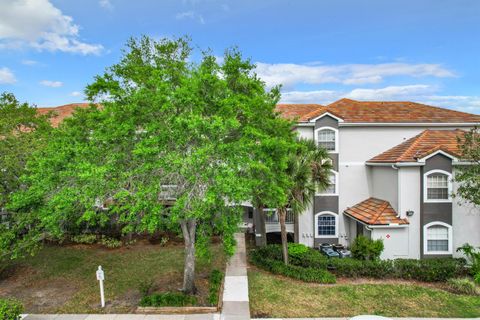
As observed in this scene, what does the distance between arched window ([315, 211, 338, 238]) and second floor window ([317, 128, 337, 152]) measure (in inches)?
184

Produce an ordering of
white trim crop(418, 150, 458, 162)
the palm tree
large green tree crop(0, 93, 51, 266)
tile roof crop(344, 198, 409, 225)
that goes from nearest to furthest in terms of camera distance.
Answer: large green tree crop(0, 93, 51, 266), the palm tree, white trim crop(418, 150, 458, 162), tile roof crop(344, 198, 409, 225)

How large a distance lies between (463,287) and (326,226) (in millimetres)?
8443

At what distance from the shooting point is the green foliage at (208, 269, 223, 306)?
1126 cm

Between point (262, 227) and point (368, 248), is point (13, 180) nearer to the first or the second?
point (262, 227)

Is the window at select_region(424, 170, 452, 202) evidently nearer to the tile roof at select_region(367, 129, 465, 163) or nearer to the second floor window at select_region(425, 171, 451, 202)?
the second floor window at select_region(425, 171, 451, 202)

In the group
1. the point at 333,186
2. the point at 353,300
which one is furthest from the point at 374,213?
the point at 353,300

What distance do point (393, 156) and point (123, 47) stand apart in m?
19.0

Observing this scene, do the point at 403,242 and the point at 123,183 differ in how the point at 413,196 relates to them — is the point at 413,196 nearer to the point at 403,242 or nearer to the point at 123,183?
the point at 403,242

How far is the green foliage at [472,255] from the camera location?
1452cm

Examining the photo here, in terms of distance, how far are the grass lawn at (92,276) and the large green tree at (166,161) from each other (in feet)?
9.04

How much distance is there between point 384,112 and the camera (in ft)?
70.5

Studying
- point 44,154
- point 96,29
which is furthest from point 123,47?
point 44,154

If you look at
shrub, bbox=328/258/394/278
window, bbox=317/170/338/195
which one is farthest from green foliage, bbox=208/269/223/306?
window, bbox=317/170/338/195

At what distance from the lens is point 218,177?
879 centimetres
